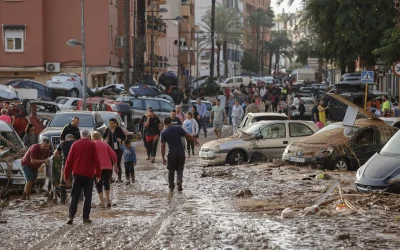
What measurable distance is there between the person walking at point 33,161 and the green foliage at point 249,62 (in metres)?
135

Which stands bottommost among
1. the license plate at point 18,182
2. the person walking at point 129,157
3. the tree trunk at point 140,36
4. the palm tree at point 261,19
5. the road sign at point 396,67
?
the license plate at point 18,182

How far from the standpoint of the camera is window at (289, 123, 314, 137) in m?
27.5

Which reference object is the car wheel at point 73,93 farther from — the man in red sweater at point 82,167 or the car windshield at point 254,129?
the man in red sweater at point 82,167

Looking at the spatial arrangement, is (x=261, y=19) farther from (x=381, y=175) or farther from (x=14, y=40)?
(x=381, y=175)

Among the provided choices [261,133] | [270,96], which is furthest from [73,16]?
[261,133]

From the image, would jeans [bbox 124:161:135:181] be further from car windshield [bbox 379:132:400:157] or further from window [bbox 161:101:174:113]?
window [bbox 161:101:174:113]

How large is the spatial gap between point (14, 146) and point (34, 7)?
4177 centimetres

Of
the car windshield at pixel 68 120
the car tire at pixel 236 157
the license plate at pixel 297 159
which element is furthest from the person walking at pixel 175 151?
the car windshield at pixel 68 120

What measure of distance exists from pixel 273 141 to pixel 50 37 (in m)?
38.3

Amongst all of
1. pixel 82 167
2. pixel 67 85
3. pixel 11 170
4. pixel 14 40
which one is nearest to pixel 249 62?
pixel 14 40

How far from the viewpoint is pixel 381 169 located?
56.3ft

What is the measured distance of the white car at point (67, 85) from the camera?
170ft

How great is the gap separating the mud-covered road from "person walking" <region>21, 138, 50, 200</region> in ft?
1.16

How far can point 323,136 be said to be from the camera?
24.2 m
